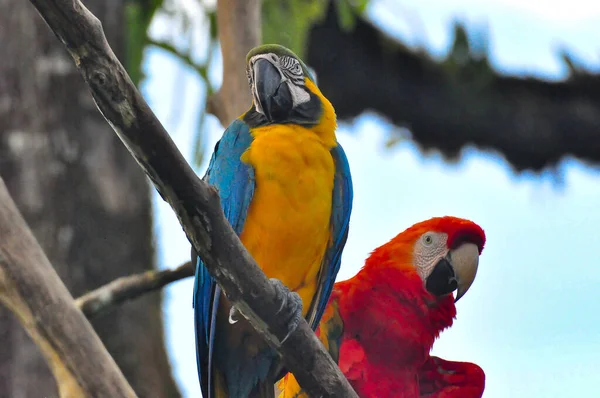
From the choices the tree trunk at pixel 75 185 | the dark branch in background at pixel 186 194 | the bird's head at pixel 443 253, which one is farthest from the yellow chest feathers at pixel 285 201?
the tree trunk at pixel 75 185

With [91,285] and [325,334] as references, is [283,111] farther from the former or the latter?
[91,285]

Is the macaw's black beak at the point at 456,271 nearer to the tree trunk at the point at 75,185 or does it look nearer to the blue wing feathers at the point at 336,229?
the blue wing feathers at the point at 336,229

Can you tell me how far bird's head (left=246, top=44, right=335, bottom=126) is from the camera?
161cm

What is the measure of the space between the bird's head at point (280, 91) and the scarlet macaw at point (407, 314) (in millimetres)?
568

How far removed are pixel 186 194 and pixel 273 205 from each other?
0.40m

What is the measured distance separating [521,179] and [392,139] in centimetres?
67

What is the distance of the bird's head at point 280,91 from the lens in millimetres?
1607

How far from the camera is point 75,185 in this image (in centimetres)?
284

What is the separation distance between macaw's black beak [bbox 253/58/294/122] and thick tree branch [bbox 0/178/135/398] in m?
0.66

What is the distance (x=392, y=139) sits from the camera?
12.4 ft

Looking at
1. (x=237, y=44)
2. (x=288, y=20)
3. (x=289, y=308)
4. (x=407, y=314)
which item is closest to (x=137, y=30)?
(x=288, y=20)

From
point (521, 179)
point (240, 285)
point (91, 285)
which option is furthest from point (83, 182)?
point (521, 179)

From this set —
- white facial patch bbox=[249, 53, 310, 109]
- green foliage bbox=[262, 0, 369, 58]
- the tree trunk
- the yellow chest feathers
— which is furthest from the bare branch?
green foliage bbox=[262, 0, 369, 58]

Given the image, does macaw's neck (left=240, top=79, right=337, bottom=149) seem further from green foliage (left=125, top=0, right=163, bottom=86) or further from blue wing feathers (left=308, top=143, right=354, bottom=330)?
green foliage (left=125, top=0, right=163, bottom=86)
